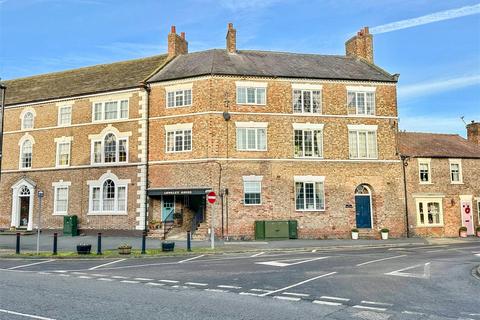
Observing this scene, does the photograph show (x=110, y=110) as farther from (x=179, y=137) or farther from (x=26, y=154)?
(x=26, y=154)

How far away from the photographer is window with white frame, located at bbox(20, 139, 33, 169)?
30975 millimetres

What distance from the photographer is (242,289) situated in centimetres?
1041

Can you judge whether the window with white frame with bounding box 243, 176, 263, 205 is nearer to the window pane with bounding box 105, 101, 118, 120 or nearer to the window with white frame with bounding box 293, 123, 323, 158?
the window with white frame with bounding box 293, 123, 323, 158

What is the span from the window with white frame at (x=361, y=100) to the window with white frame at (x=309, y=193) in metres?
5.61

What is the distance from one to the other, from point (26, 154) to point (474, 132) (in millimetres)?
36719

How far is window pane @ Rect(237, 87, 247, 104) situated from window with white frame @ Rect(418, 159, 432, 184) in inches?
543

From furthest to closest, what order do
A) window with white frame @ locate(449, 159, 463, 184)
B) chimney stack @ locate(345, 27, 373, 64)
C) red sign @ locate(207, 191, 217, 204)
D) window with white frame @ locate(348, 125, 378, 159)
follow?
1. chimney stack @ locate(345, 27, 373, 64)
2. window with white frame @ locate(449, 159, 463, 184)
3. window with white frame @ locate(348, 125, 378, 159)
4. red sign @ locate(207, 191, 217, 204)

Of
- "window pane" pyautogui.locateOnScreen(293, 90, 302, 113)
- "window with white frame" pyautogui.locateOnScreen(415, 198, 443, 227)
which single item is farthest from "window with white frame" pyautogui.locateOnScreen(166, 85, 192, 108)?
"window with white frame" pyautogui.locateOnScreen(415, 198, 443, 227)

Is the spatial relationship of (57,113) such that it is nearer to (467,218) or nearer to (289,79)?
(289,79)

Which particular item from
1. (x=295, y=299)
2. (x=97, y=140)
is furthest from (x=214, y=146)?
(x=295, y=299)

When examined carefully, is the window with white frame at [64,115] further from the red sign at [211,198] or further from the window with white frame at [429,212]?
the window with white frame at [429,212]

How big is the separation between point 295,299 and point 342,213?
1862cm

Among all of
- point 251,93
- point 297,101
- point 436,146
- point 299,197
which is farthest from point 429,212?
point 251,93

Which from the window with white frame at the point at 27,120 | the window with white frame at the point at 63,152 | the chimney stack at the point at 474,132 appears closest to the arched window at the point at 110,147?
the window with white frame at the point at 63,152
